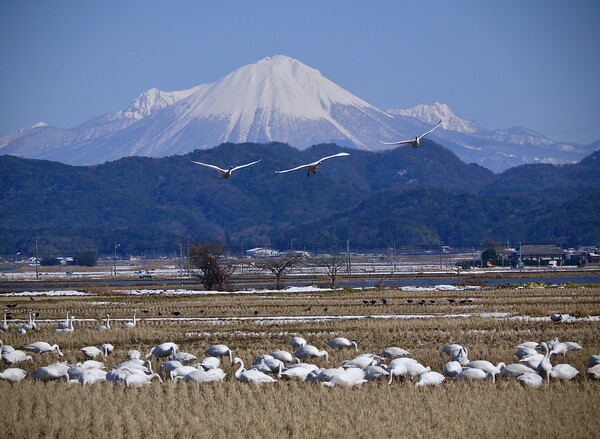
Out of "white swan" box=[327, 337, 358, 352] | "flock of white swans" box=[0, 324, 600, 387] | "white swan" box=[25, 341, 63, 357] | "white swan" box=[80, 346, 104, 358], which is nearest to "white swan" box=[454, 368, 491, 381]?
"flock of white swans" box=[0, 324, 600, 387]

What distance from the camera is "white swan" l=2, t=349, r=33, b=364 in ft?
70.5

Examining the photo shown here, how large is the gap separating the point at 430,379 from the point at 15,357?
919cm

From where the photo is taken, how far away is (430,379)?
17703 millimetres

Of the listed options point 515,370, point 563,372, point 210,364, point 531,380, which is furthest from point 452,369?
point 210,364

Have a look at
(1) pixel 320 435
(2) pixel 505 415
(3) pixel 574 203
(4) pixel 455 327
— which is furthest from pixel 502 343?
(3) pixel 574 203

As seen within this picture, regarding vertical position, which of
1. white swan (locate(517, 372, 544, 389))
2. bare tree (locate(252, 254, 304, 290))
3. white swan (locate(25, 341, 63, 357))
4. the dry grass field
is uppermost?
bare tree (locate(252, 254, 304, 290))

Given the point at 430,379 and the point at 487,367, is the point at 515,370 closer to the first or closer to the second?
the point at 487,367

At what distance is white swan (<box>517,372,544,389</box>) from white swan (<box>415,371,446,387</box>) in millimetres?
1373

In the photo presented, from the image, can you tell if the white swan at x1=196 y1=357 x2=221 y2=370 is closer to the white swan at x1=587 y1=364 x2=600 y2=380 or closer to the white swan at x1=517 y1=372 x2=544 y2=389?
the white swan at x1=517 y1=372 x2=544 y2=389

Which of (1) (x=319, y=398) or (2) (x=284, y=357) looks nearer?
(1) (x=319, y=398)

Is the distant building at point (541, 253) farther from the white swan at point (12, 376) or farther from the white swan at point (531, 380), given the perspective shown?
the white swan at point (12, 376)

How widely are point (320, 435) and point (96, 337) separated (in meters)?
14.1

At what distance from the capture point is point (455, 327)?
28.1 m

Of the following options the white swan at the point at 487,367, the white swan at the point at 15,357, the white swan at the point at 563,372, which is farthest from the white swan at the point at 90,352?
the white swan at the point at 563,372
